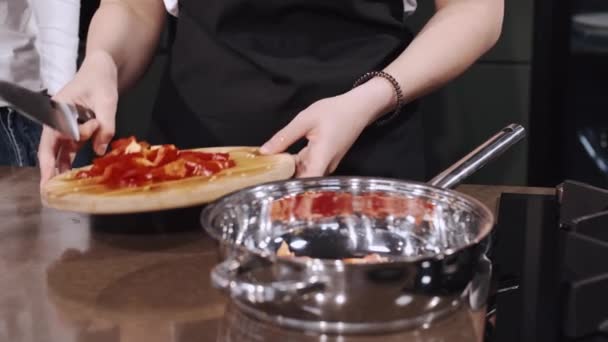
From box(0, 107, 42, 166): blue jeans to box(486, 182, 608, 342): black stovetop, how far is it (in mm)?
780

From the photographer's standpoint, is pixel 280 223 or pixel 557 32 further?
pixel 557 32

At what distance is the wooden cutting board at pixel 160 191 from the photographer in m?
0.73

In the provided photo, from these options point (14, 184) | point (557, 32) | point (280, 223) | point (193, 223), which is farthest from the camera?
point (557, 32)

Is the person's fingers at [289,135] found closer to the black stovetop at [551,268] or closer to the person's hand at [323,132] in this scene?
the person's hand at [323,132]

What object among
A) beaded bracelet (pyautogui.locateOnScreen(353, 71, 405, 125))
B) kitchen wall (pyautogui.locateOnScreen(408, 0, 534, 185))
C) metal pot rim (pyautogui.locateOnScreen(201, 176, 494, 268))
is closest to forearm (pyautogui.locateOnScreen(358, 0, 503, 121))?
beaded bracelet (pyautogui.locateOnScreen(353, 71, 405, 125))

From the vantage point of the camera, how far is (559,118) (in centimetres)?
Answer: 166

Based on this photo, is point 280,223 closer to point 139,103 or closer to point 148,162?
point 148,162

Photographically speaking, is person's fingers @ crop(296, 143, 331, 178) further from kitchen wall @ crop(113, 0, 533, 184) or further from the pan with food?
kitchen wall @ crop(113, 0, 533, 184)

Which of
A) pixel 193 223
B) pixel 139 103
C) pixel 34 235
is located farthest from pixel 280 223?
pixel 139 103

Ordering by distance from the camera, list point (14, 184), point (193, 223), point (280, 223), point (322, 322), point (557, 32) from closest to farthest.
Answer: point (322, 322) < point (280, 223) < point (193, 223) < point (14, 184) < point (557, 32)

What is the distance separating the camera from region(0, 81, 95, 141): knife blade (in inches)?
27.9

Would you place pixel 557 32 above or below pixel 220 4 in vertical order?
below

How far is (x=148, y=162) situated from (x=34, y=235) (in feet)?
0.42

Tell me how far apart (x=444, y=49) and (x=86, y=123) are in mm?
413
